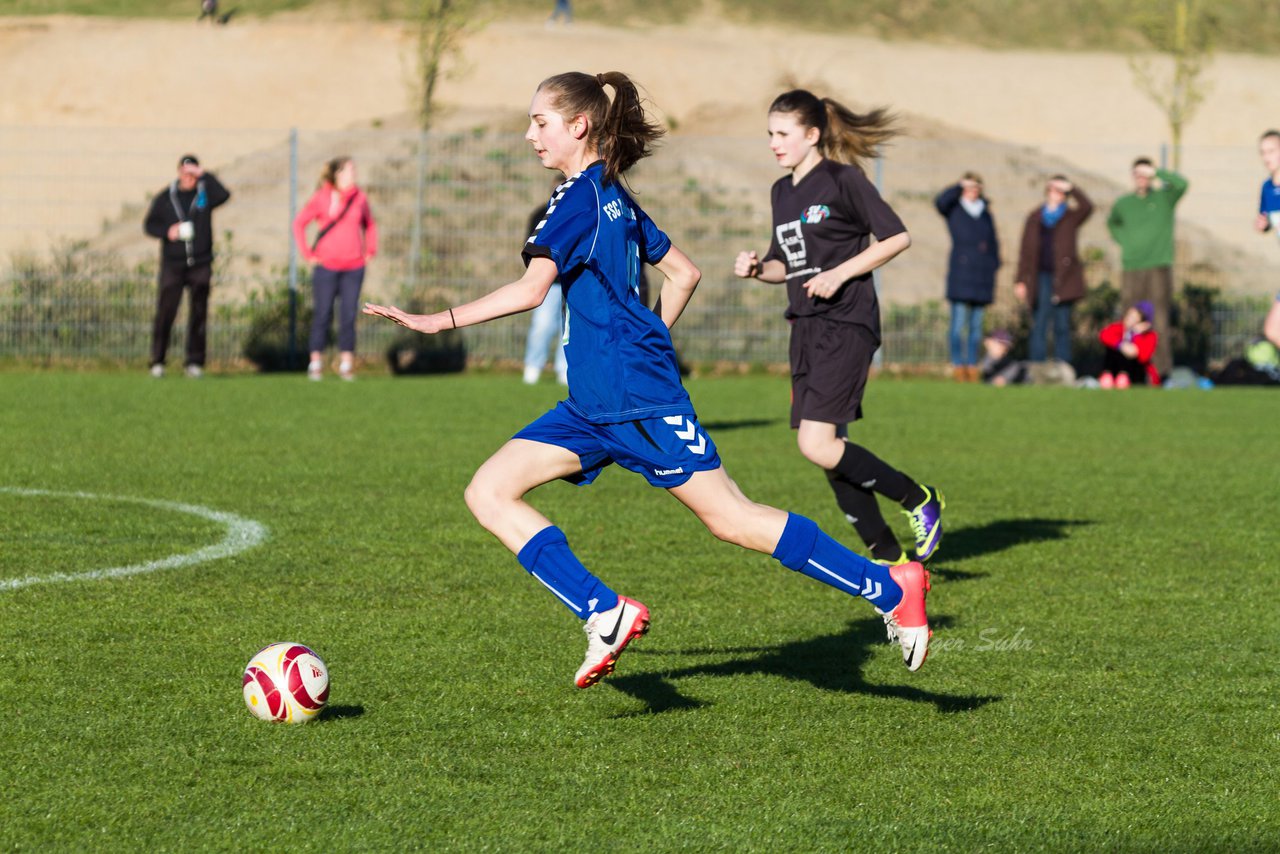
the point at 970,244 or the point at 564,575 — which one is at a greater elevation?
the point at 970,244

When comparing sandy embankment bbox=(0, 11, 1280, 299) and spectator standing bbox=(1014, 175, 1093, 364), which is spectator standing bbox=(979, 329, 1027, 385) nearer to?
spectator standing bbox=(1014, 175, 1093, 364)

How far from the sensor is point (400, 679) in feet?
18.0

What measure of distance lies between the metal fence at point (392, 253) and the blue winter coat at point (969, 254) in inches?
55.9

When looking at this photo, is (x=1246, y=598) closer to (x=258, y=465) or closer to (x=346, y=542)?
(x=346, y=542)

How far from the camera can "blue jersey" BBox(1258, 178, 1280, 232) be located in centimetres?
1280

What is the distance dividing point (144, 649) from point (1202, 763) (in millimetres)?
3403

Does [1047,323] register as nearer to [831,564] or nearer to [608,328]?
[831,564]

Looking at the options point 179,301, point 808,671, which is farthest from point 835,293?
point 179,301

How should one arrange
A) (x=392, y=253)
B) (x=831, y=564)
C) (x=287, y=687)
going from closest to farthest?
1. (x=287, y=687)
2. (x=831, y=564)
3. (x=392, y=253)

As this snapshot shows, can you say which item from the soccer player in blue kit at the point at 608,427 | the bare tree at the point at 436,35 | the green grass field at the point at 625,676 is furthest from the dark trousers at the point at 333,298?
the soccer player in blue kit at the point at 608,427

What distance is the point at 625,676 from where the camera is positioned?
5668 millimetres

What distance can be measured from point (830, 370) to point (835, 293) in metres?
0.33

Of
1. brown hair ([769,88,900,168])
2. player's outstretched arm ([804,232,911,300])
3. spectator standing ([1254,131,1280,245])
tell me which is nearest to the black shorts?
player's outstretched arm ([804,232,911,300])

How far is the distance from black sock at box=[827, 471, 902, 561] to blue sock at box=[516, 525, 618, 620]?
8.33 ft
